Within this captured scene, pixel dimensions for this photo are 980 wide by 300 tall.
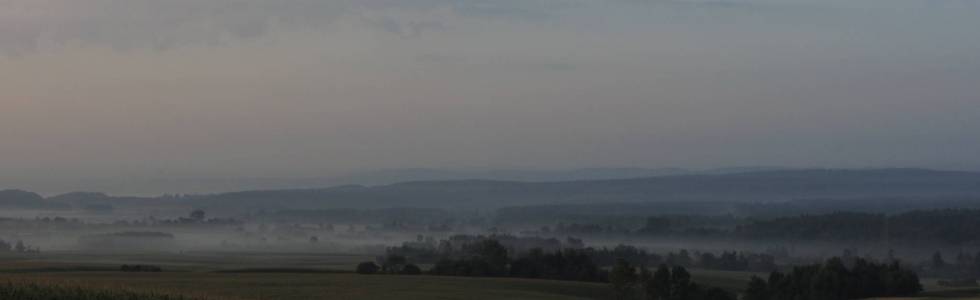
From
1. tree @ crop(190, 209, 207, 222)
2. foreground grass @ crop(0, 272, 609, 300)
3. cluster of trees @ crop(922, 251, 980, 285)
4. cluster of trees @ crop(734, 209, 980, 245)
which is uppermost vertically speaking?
tree @ crop(190, 209, 207, 222)

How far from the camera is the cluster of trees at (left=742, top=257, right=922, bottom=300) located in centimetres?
7006

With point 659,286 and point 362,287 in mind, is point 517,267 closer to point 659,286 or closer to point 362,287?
point 659,286

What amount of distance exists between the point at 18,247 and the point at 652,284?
72.7 metres

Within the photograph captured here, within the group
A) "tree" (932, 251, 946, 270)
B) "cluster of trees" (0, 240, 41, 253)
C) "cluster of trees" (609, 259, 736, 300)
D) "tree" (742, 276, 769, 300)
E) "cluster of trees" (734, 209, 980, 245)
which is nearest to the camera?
"cluster of trees" (609, 259, 736, 300)

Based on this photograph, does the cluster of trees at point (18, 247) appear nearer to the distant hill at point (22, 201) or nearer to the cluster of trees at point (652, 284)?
the distant hill at point (22, 201)

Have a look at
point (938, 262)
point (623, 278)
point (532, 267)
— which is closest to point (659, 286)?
point (623, 278)

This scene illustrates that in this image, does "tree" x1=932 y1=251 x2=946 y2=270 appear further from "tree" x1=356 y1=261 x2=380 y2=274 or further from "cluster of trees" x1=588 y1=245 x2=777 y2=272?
"tree" x1=356 y1=261 x2=380 y2=274

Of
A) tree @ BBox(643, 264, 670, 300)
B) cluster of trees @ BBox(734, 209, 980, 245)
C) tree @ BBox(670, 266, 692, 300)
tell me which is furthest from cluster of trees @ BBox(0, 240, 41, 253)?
cluster of trees @ BBox(734, 209, 980, 245)

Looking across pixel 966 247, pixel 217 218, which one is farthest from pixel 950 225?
pixel 217 218

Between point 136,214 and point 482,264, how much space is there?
304 ft

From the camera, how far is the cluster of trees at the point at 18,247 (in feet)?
377

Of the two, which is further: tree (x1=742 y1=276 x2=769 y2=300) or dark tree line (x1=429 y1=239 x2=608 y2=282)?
dark tree line (x1=429 y1=239 x2=608 y2=282)

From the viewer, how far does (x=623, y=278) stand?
202ft

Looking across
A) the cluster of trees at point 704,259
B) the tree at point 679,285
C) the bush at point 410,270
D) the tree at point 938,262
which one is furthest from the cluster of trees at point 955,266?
the tree at point 679,285
